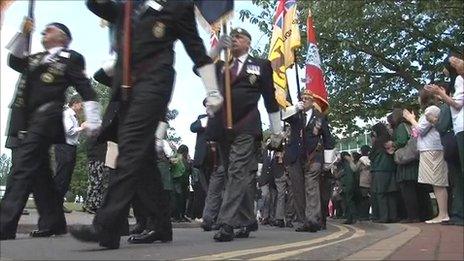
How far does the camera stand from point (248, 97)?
6.75 m

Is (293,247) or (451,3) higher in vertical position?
(451,3)

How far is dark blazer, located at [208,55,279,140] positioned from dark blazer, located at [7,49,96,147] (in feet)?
4.37

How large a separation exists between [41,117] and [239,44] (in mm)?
2244

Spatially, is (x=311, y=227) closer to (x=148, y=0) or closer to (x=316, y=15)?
(x=148, y=0)

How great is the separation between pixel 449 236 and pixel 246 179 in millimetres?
1933

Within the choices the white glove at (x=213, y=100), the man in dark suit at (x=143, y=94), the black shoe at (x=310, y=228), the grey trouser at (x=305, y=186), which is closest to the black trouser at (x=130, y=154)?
the man in dark suit at (x=143, y=94)

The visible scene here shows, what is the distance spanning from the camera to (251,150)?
6461 mm

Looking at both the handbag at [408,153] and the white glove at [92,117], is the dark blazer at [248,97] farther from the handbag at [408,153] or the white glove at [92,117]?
the handbag at [408,153]

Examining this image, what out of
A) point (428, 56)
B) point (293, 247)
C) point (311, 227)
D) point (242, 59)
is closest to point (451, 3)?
point (428, 56)

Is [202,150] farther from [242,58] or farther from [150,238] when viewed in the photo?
[150,238]

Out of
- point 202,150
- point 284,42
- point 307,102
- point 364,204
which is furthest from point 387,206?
point 364,204

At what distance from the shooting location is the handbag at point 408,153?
9.67 meters

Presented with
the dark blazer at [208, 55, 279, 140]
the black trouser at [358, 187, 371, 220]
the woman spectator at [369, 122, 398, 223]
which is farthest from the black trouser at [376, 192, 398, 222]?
the dark blazer at [208, 55, 279, 140]

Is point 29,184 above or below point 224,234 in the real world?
above
